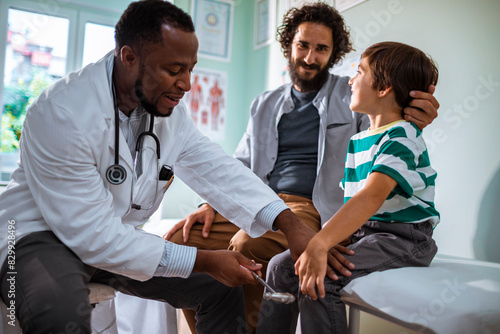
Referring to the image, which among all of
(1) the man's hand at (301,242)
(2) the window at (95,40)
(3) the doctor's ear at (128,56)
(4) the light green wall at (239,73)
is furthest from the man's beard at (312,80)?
(2) the window at (95,40)

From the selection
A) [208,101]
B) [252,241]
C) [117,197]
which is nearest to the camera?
[117,197]

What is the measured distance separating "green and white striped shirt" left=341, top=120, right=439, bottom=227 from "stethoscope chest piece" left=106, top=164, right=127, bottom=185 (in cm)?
67

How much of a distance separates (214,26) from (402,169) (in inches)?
116

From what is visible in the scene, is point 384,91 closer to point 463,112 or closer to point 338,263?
point 338,263

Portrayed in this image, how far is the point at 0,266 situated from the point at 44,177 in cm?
23

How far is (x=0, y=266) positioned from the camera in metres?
0.98

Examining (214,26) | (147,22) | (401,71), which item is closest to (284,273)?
(401,71)

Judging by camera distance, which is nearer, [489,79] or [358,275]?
[358,275]

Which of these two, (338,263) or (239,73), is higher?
(239,73)

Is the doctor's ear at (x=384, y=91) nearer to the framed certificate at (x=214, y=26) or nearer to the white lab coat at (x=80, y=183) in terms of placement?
the white lab coat at (x=80, y=183)

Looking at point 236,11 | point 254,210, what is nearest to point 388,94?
point 254,210

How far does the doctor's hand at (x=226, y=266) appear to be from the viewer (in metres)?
1.08

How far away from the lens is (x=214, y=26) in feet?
11.9

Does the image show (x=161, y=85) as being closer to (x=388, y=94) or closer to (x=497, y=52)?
(x=388, y=94)
